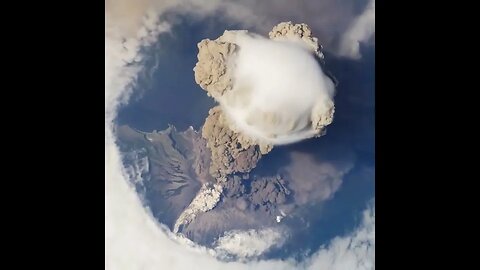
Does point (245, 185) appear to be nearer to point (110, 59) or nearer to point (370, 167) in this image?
point (370, 167)

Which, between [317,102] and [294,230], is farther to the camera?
[294,230]

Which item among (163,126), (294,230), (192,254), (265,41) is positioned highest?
(265,41)

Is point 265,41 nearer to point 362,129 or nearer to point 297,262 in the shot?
point 362,129

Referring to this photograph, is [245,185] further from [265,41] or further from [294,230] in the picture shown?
[265,41]

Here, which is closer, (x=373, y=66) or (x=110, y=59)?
(x=110, y=59)

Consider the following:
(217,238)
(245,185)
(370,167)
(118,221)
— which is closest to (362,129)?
(370,167)

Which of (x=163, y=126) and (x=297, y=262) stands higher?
(x=163, y=126)

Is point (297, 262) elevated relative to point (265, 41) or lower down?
lower down

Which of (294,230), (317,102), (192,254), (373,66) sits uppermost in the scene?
(373,66)

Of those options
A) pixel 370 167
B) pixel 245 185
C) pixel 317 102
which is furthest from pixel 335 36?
pixel 245 185
